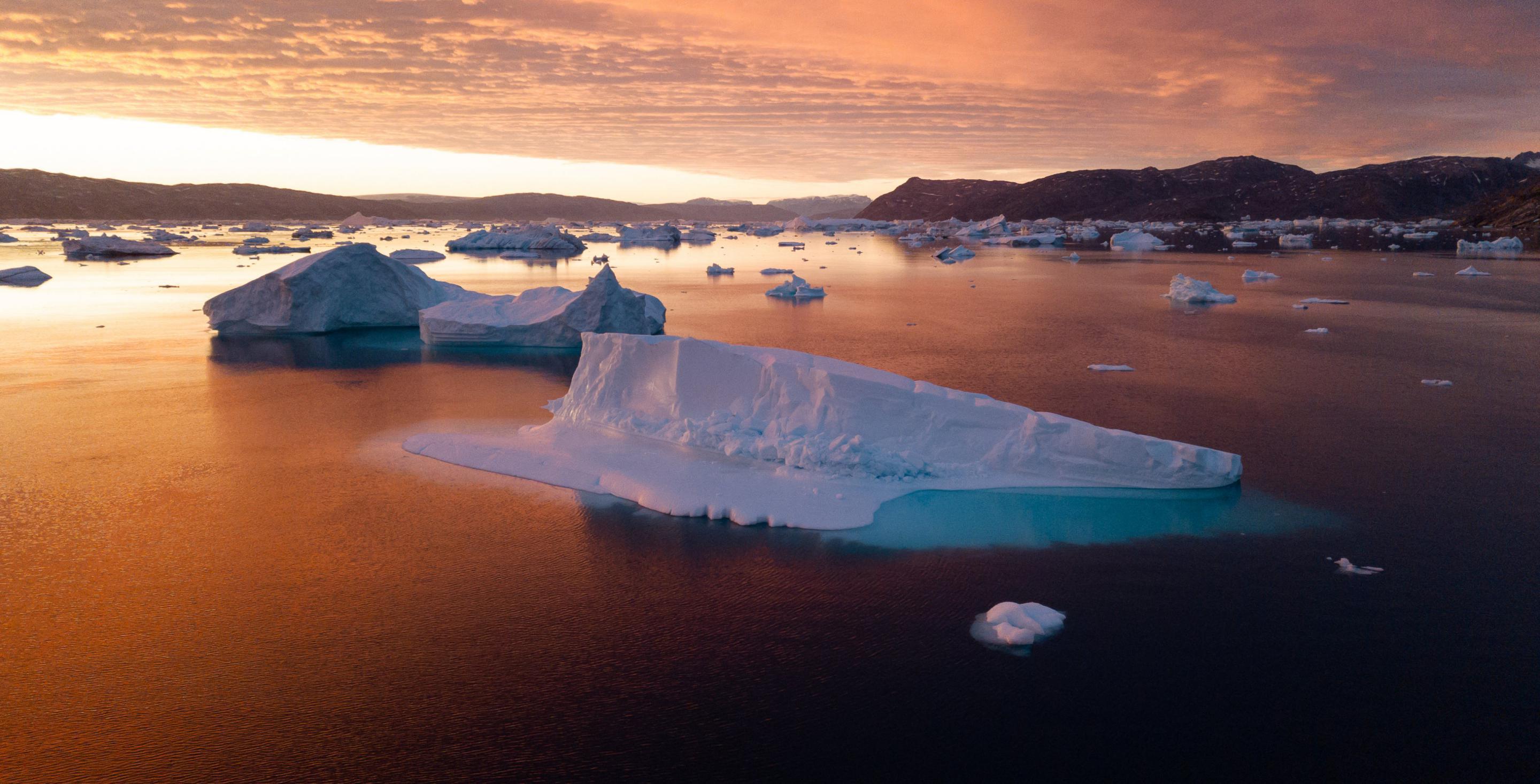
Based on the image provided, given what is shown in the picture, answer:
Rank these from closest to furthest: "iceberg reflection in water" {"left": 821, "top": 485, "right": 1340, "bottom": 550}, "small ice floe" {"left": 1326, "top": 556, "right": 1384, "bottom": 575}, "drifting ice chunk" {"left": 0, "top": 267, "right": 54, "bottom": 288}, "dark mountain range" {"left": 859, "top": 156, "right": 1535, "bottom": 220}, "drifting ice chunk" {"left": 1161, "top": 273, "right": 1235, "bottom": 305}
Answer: "small ice floe" {"left": 1326, "top": 556, "right": 1384, "bottom": 575} → "iceberg reflection in water" {"left": 821, "top": 485, "right": 1340, "bottom": 550} → "drifting ice chunk" {"left": 1161, "top": 273, "right": 1235, "bottom": 305} → "drifting ice chunk" {"left": 0, "top": 267, "right": 54, "bottom": 288} → "dark mountain range" {"left": 859, "top": 156, "right": 1535, "bottom": 220}

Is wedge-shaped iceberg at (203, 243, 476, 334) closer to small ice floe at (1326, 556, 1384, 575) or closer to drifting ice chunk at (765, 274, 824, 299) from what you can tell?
drifting ice chunk at (765, 274, 824, 299)

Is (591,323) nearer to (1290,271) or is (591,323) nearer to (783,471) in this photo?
(783,471)

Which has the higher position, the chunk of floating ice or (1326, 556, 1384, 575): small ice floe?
(1326, 556, 1384, 575): small ice floe

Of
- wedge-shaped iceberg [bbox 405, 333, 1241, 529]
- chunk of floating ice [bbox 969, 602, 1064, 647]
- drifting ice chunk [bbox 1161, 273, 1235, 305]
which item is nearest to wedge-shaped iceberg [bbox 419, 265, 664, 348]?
wedge-shaped iceberg [bbox 405, 333, 1241, 529]

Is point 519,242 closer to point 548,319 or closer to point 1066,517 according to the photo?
point 548,319

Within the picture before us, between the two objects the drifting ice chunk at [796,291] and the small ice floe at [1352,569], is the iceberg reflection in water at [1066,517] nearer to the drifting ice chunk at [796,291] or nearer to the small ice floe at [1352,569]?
the small ice floe at [1352,569]

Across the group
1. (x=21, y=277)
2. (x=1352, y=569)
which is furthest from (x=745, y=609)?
(x=21, y=277)
